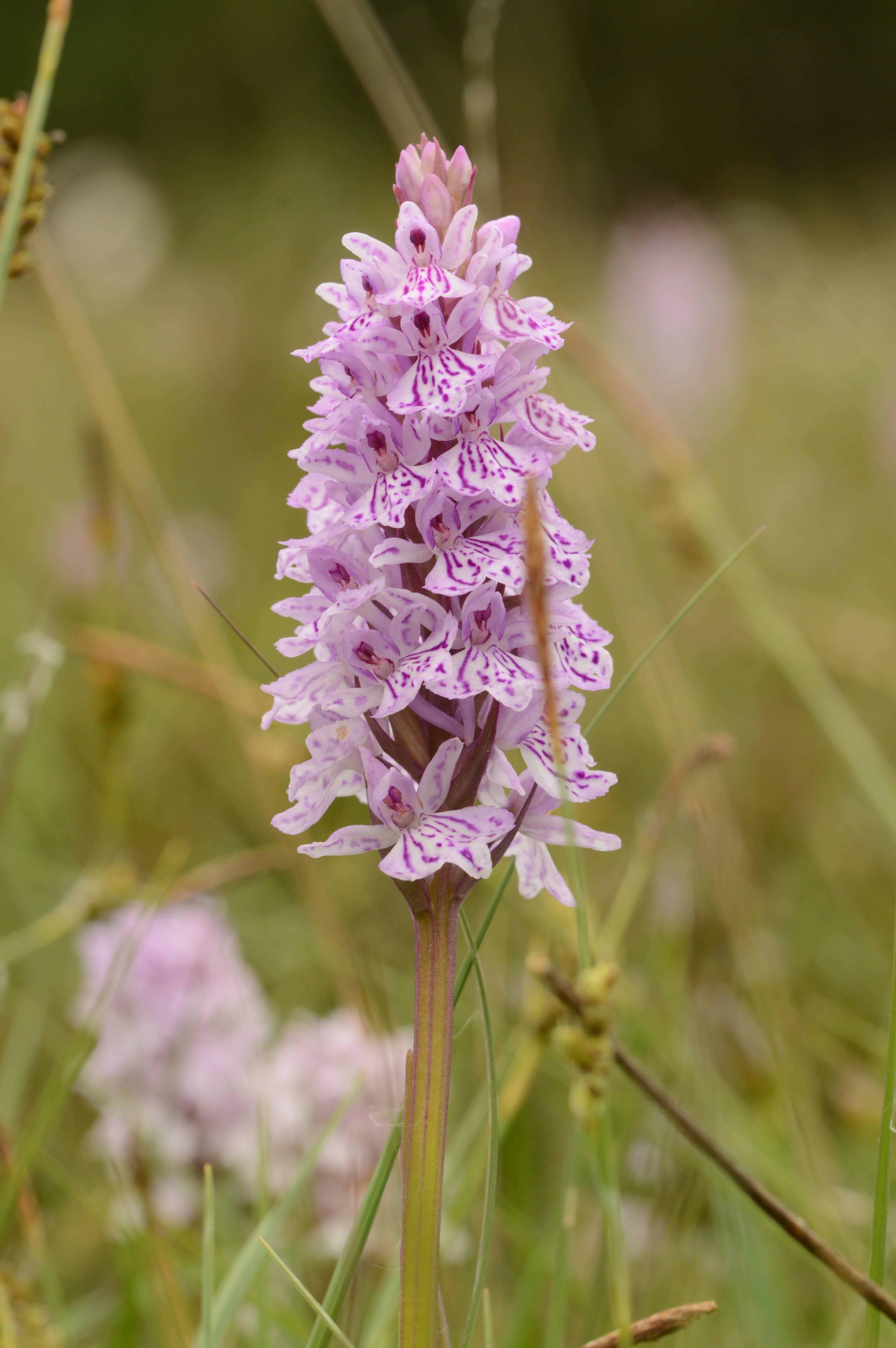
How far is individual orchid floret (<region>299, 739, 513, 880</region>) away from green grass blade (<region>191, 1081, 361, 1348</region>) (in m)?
0.27

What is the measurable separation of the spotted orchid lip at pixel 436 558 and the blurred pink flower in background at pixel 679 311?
501cm

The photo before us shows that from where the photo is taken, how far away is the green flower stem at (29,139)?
0.81m

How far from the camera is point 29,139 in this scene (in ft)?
2.71

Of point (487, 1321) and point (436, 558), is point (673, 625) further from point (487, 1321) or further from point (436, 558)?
point (487, 1321)

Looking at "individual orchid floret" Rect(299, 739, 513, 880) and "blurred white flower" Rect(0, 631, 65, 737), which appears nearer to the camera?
"individual orchid floret" Rect(299, 739, 513, 880)

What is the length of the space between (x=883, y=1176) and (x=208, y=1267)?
410 millimetres

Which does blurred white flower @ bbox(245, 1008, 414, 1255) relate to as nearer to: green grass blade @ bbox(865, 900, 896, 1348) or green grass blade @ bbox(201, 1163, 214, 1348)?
green grass blade @ bbox(201, 1163, 214, 1348)

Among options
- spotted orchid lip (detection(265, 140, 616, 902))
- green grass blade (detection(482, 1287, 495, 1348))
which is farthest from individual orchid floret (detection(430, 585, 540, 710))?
green grass blade (detection(482, 1287, 495, 1348))

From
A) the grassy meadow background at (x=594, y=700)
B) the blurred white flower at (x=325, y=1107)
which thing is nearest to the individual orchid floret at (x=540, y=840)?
the grassy meadow background at (x=594, y=700)

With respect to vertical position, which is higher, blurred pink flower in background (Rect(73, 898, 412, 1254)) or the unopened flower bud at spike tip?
the unopened flower bud at spike tip

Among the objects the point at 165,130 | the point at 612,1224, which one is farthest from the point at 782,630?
the point at 165,130

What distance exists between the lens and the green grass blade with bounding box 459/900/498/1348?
25.2 inches

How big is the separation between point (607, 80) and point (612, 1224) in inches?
672

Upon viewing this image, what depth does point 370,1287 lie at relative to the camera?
4.38 feet
